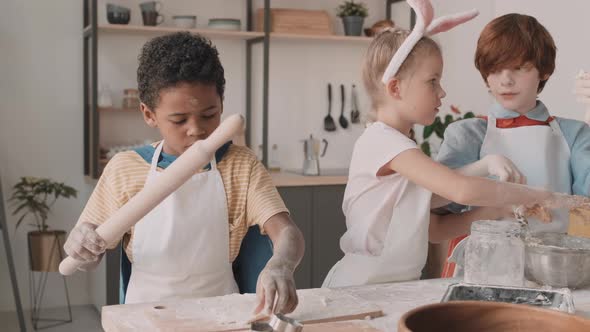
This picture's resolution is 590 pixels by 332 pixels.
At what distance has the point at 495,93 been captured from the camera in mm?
1908

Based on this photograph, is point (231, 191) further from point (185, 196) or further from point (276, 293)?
point (276, 293)

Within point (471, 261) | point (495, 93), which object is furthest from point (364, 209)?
point (495, 93)

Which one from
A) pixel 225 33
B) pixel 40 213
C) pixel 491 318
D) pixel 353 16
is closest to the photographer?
pixel 491 318

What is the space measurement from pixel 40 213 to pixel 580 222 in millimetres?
3140

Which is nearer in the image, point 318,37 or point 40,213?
point 40,213

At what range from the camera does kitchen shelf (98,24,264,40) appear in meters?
4.04

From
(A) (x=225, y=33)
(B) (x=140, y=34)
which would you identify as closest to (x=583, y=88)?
(A) (x=225, y=33)

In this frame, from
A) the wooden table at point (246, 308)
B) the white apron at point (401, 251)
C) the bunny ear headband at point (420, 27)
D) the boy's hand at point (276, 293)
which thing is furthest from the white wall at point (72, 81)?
the boy's hand at point (276, 293)

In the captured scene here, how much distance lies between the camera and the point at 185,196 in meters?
1.61

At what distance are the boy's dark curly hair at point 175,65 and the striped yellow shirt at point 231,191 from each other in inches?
5.4

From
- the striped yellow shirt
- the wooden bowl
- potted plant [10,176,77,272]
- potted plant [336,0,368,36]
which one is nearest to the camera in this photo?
the wooden bowl

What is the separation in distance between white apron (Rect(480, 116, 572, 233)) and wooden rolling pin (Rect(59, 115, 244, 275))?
942mm

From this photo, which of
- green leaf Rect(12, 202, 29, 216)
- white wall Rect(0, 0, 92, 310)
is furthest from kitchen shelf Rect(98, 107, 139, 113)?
green leaf Rect(12, 202, 29, 216)

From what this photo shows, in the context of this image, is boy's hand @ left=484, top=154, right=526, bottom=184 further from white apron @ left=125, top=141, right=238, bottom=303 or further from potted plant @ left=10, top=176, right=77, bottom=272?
potted plant @ left=10, top=176, right=77, bottom=272
